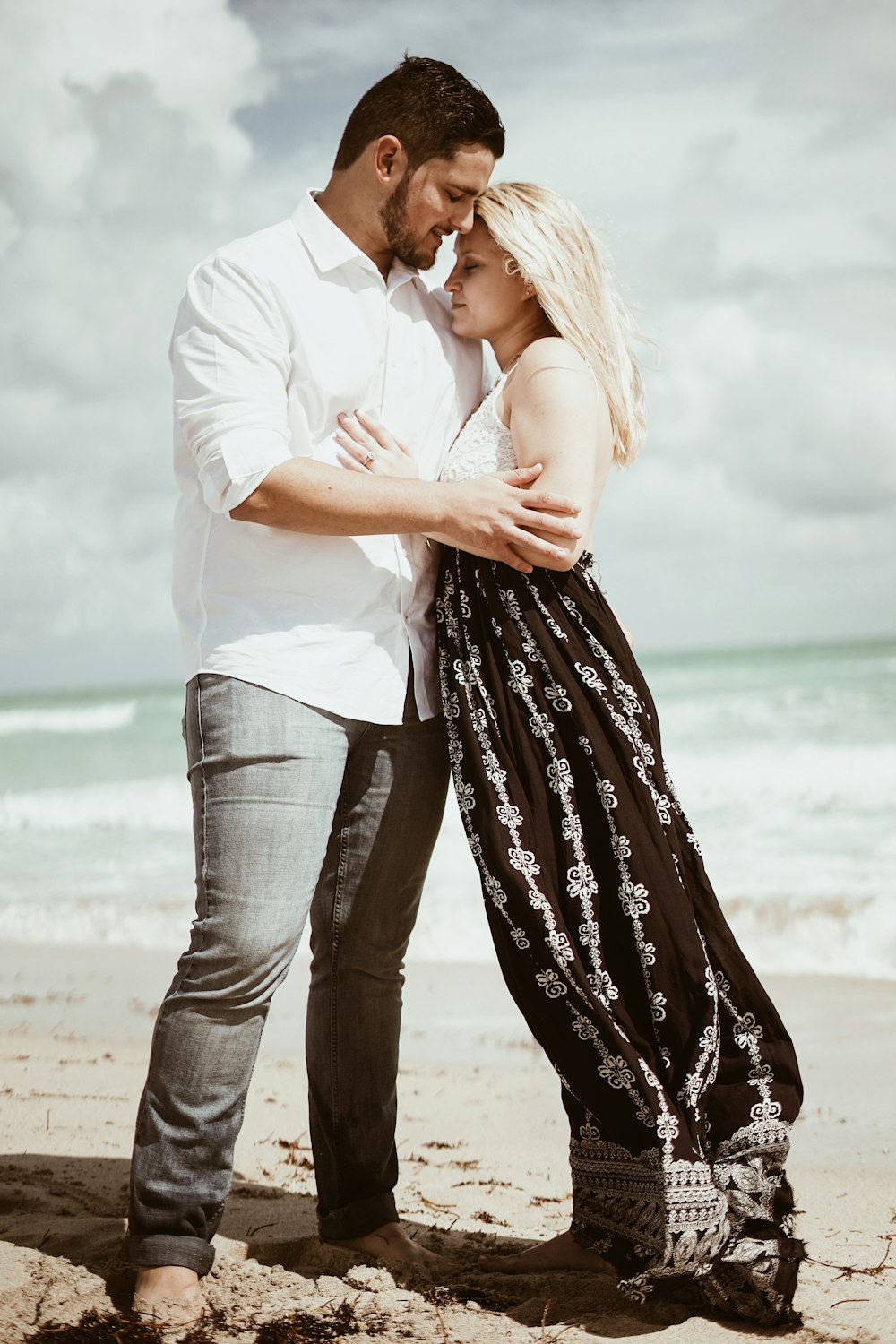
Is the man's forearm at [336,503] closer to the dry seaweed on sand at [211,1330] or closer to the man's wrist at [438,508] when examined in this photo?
the man's wrist at [438,508]

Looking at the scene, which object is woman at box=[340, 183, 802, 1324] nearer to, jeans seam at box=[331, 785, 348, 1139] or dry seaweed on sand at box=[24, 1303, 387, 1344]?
jeans seam at box=[331, 785, 348, 1139]

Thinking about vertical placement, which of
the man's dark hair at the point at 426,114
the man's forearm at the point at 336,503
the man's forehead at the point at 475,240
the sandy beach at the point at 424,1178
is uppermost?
the man's dark hair at the point at 426,114

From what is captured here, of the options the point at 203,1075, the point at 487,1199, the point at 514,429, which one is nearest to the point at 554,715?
the point at 514,429

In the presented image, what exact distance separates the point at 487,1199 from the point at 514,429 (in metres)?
1.98

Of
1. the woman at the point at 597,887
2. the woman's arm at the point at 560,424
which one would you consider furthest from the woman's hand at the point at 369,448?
the woman's arm at the point at 560,424

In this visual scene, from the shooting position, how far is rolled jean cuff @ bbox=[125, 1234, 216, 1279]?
6.97 feet

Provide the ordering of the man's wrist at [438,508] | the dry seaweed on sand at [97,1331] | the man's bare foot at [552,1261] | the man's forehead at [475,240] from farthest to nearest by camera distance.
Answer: the man's forehead at [475,240] → the man's bare foot at [552,1261] → the man's wrist at [438,508] → the dry seaweed on sand at [97,1331]

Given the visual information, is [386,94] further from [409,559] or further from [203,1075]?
[203,1075]

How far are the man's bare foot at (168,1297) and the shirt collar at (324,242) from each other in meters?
1.94

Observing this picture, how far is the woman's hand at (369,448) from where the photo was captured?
238cm

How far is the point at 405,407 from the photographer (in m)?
2.54

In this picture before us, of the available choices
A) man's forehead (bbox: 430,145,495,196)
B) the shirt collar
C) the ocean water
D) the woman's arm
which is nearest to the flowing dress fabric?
the woman's arm

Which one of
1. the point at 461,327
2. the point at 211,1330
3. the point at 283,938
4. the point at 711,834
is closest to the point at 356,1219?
the point at 211,1330

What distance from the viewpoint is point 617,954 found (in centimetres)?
227
